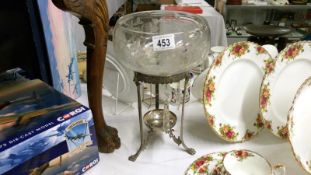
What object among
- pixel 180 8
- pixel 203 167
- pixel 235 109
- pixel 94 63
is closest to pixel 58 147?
pixel 94 63

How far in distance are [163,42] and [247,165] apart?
0.90 ft

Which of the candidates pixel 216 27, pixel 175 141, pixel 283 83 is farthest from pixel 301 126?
pixel 216 27

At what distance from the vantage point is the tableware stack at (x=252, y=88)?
61 cm

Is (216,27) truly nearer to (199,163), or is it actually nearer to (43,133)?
(199,163)

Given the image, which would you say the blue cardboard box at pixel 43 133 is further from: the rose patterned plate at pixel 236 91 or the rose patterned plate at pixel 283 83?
the rose patterned plate at pixel 283 83

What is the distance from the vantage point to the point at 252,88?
0.65 m

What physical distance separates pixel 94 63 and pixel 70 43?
0.25 metres

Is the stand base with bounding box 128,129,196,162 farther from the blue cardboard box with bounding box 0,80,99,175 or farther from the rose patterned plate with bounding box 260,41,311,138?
the rose patterned plate with bounding box 260,41,311,138

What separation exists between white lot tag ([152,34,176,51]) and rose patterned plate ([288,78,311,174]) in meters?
0.25

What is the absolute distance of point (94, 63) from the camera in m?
0.55

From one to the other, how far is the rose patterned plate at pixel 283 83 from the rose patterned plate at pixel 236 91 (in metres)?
0.03

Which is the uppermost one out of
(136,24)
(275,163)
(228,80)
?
(136,24)

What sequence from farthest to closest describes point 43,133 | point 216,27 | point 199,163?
1. point 216,27
2. point 199,163
3. point 43,133

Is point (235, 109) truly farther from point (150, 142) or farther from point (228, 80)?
point (150, 142)
